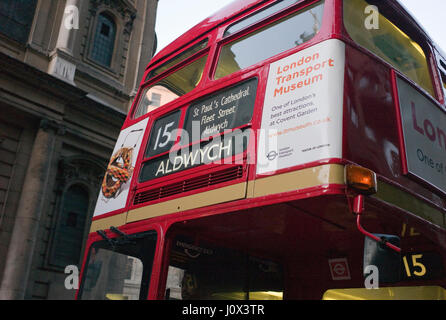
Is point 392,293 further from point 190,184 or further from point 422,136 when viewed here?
point 190,184

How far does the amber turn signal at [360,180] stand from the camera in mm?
2797

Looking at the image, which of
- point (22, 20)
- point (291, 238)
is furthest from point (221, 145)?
point (22, 20)

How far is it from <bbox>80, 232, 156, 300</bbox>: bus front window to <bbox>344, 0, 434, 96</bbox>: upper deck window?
2.47 meters

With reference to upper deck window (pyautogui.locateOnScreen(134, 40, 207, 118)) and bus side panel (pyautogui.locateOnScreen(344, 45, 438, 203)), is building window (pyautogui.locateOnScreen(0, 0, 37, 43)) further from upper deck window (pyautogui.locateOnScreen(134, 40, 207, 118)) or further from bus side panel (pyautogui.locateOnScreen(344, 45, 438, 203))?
bus side panel (pyautogui.locateOnScreen(344, 45, 438, 203))

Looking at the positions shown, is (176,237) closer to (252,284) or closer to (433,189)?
(252,284)

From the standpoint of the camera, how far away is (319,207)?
3.27m

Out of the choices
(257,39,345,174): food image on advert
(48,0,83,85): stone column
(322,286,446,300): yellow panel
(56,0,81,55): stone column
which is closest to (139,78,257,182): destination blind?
(257,39,345,174): food image on advert

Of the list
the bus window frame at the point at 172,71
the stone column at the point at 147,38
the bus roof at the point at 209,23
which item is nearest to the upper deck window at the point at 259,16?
the bus roof at the point at 209,23

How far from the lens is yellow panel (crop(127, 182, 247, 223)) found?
133 inches

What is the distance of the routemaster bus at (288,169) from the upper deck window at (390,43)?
0.02m

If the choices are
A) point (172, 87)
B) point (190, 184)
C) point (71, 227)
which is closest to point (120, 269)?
point (190, 184)

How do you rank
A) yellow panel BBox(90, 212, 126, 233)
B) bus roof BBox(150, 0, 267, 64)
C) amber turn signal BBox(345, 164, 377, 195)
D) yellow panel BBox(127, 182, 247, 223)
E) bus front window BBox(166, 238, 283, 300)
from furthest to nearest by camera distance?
bus roof BBox(150, 0, 267, 64) < yellow panel BBox(90, 212, 126, 233) < bus front window BBox(166, 238, 283, 300) < yellow panel BBox(127, 182, 247, 223) < amber turn signal BBox(345, 164, 377, 195)
